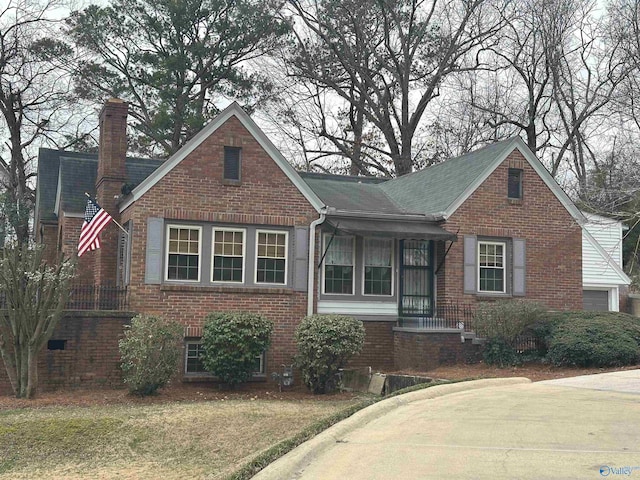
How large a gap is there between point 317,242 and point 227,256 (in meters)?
2.44

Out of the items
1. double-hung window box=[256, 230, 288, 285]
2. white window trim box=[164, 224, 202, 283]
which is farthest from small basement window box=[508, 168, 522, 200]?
white window trim box=[164, 224, 202, 283]

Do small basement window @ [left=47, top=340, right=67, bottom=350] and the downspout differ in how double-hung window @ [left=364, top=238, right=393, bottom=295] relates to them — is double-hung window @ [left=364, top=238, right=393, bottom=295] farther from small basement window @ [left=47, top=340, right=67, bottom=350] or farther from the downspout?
small basement window @ [left=47, top=340, right=67, bottom=350]

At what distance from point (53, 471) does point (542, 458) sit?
6212 mm

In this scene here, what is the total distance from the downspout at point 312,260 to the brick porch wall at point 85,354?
447cm

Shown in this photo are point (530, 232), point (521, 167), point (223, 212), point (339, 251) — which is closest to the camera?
point (223, 212)

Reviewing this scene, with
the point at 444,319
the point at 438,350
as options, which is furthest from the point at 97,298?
the point at 444,319

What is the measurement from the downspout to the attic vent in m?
2.22

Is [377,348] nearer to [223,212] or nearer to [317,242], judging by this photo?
[317,242]

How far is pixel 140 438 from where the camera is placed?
38.9 feet

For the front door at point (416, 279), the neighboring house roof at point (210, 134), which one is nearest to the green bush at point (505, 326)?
the front door at point (416, 279)

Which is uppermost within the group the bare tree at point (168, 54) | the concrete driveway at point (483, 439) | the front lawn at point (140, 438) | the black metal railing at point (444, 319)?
the bare tree at point (168, 54)

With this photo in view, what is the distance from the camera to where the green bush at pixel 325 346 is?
1686cm

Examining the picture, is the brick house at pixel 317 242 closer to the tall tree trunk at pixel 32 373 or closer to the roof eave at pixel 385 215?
→ the roof eave at pixel 385 215

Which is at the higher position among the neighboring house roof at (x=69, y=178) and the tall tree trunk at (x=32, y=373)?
the neighboring house roof at (x=69, y=178)
